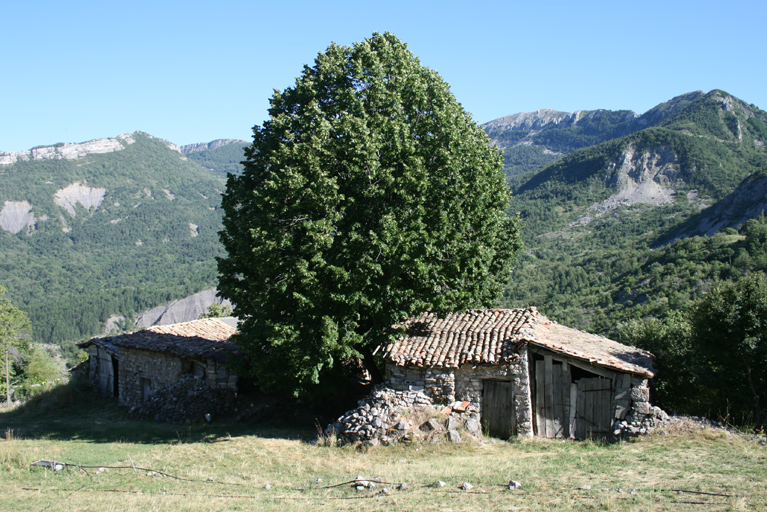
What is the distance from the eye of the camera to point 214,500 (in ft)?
37.5

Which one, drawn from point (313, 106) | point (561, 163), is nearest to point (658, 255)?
point (313, 106)

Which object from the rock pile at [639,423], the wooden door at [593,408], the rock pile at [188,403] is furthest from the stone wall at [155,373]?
the rock pile at [639,423]

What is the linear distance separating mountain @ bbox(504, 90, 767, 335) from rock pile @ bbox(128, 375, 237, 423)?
3373 centimetres

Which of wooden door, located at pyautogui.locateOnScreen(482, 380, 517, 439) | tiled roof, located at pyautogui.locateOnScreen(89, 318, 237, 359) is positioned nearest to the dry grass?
wooden door, located at pyautogui.locateOnScreen(482, 380, 517, 439)

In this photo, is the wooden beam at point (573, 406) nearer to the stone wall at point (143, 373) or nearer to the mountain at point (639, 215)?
the stone wall at point (143, 373)

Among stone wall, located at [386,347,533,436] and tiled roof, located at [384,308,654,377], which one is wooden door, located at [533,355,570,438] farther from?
tiled roof, located at [384,308,654,377]

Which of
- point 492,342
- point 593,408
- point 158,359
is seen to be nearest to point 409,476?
point 492,342

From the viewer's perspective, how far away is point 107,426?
835 inches

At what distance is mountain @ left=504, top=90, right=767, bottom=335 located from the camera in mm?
54938

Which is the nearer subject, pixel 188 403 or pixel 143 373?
pixel 188 403

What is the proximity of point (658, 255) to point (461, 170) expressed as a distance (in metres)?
57.2

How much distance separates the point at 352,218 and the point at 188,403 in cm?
1008

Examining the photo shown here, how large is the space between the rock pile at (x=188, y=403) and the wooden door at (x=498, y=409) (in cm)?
972

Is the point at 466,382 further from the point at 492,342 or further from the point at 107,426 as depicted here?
the point at 107,426
